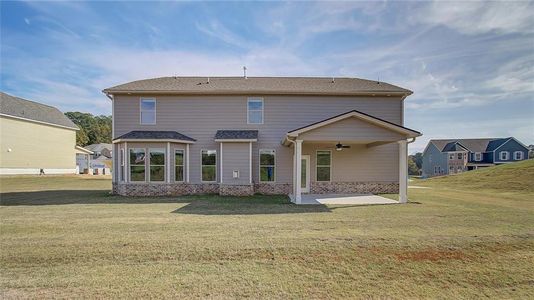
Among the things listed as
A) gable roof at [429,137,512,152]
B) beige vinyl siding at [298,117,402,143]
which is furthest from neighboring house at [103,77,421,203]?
gable roof at [429,137,512,152]

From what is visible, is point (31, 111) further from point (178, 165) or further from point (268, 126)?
point (268, 126)

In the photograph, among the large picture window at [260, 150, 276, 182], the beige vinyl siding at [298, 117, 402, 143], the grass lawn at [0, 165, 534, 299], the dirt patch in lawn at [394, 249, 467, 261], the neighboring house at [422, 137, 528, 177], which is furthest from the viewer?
the neighboring house at [422, 137, 528, 177]

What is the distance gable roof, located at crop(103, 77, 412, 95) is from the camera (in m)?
15.1

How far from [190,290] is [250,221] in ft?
13.0

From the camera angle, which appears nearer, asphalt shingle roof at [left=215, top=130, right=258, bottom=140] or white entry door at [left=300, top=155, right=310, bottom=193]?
asphalt shingle roof at [left=215, top=130, right=258, bottom=140]

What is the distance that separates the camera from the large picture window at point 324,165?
15.5m

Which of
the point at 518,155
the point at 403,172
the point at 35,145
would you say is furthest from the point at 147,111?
the point at 518,155

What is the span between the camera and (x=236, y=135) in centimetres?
1465

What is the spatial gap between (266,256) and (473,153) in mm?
51964

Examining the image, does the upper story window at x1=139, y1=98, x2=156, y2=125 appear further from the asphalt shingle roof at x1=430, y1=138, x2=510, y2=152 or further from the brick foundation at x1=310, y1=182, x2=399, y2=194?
the asphalt shingle roof at x1=430, y1=138, x2=510, y2=152

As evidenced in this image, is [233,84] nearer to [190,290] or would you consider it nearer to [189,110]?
[189,110]

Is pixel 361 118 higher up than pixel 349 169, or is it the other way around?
pixel 361 118

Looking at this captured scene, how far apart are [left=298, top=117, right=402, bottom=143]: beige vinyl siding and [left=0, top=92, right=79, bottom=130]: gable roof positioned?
3033 cm

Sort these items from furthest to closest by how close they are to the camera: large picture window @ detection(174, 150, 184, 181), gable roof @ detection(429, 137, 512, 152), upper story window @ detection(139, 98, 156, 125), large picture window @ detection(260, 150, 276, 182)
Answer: gable roof @ detection(429, 137, 512, 152) < upper story window @ detection(139, 98, 156, 125) < large picture window @ detection(260, 150, 276, 182) < large picture window @ detection(174, 150, 184, 181)
